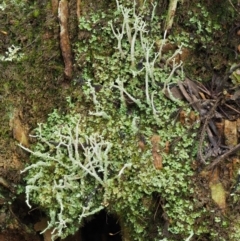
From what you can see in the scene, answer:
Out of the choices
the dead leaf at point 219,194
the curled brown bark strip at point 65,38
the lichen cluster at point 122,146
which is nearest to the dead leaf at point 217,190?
the dead leaf at point 219,194

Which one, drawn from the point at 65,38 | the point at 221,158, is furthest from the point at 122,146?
the point at 65,38

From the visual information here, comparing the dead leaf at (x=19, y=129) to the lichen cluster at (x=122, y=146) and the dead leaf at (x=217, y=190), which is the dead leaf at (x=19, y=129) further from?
the dead leaf at (x=217, y=190)

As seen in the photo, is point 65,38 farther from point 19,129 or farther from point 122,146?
point 122,146

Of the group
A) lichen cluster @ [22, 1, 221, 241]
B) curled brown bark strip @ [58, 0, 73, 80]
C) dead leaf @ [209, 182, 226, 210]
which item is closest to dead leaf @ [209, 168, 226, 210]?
dead leaf @ [209, 182, 226, 210]

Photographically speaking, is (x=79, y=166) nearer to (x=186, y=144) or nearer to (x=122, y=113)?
(x=122, y=113)

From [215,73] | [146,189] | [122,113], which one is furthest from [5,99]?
[215,73]

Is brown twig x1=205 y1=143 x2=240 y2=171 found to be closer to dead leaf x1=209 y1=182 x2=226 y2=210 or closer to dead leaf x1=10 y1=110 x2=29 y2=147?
dead leaf x1=209 y1=182 x2=226 y2=210
